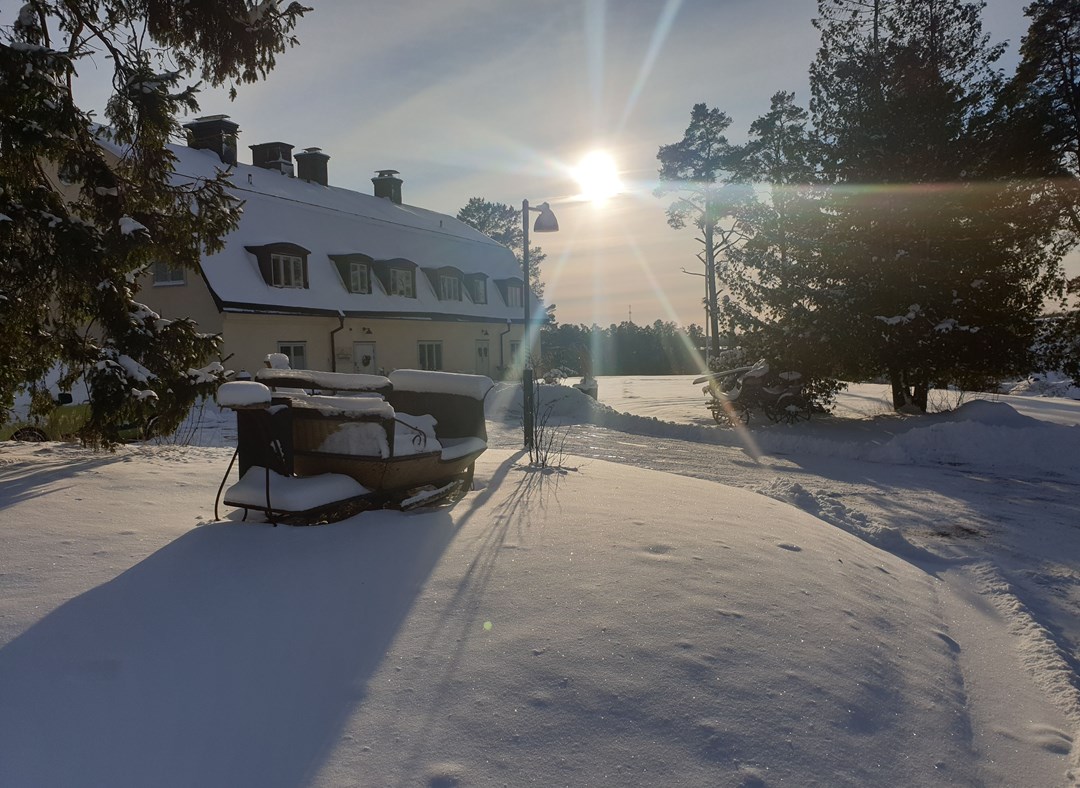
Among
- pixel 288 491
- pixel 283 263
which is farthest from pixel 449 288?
pixel 288 491

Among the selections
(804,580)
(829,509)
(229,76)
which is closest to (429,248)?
(229,76)

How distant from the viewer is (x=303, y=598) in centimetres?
362

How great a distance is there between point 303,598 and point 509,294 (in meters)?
32.0

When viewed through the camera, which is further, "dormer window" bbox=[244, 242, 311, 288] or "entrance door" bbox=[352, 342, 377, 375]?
"entrance door" bbox=[352, 342, 377, 375]

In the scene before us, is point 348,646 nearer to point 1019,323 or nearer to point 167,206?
point 167,206

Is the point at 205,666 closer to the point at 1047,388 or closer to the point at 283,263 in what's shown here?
the point at 283,263

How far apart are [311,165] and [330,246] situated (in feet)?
26.6

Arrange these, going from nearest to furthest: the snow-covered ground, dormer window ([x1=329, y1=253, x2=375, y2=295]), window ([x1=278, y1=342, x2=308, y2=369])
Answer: the snow-covered ground < window ([x1=278, y1=342, x2=308, y2=369]) < dormer window ([x1=329, y1=253, x2=375, y2=295])

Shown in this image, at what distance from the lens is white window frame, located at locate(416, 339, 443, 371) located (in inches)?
1112

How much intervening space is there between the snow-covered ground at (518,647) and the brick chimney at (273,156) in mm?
26991

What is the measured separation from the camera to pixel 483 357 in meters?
33.0

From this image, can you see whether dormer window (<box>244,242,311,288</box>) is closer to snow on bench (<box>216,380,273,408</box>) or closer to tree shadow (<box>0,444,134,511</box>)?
tree shadow (<box>0,444,134,511</box>)

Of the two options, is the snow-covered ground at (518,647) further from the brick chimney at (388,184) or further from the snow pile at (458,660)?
the brick chimney at (388,184)

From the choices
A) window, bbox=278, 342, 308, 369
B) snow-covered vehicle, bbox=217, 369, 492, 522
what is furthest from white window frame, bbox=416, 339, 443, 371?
snow-covered vehicle, bbox=217, 369, 492, 522
